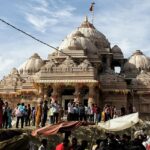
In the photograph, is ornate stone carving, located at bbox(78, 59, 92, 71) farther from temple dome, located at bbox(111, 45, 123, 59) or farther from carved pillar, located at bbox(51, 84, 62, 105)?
temple dome, located at bbox(111, 45, 123, 59)

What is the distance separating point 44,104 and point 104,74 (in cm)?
2497

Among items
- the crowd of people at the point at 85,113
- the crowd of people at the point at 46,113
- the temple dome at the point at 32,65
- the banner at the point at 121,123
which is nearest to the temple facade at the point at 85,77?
the temple dome at the point at 32,65

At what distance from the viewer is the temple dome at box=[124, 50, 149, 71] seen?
5238 cm

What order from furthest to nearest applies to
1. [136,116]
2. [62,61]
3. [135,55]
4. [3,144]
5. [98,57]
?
[135,55]
[98,57]
[62,61]
[136,116]
[3,144]

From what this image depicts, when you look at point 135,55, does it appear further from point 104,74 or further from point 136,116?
point 136,116

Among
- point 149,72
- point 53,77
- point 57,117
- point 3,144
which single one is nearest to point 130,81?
point 149,72

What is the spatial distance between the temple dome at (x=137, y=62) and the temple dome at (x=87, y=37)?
3.72 m

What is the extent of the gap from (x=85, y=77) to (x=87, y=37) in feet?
47.7

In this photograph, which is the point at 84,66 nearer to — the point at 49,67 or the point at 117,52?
the point at 49,67

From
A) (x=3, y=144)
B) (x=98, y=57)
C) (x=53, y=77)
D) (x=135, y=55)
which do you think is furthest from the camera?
(x=135, y=55)

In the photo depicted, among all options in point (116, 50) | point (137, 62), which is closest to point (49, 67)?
point (137, 62)

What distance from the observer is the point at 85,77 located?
40812mm

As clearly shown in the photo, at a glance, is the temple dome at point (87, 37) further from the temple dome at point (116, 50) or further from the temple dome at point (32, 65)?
the temple dome at point (32, 65)

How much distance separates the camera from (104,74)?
46.8 metres
